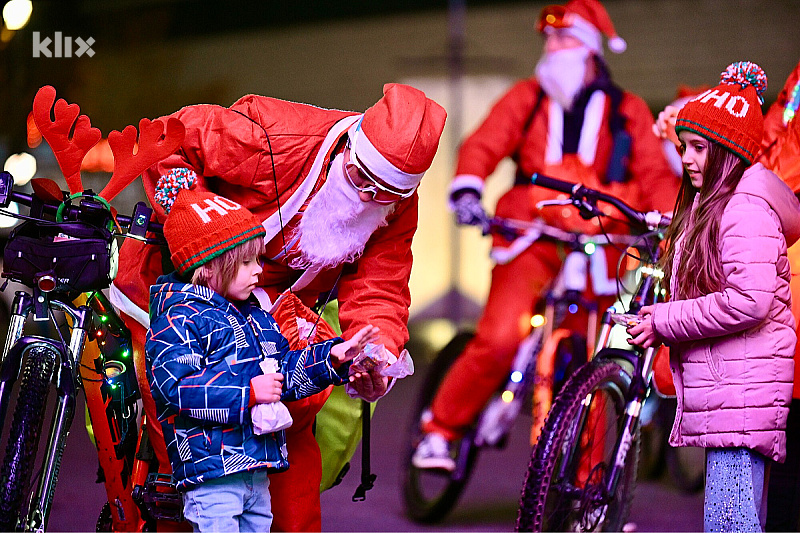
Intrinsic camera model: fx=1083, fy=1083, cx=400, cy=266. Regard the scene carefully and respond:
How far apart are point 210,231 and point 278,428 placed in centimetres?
48

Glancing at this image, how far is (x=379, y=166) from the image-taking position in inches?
109

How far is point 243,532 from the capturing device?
2617 mm

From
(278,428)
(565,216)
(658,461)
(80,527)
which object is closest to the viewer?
(278,428)

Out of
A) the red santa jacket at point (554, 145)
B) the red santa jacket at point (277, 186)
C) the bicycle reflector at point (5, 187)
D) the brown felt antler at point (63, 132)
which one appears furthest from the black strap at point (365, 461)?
the red santa jacket at point (554, 145)

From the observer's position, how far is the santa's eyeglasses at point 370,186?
2805 mm

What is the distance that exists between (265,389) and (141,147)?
0.83 meters

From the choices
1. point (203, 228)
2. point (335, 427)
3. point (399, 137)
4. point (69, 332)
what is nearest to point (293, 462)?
point (335, 427)

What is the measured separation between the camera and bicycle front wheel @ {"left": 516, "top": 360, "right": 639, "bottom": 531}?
3.12 meters

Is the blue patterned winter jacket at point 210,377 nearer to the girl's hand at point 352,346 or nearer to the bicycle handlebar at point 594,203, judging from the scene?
the girl's hand at point 352,346

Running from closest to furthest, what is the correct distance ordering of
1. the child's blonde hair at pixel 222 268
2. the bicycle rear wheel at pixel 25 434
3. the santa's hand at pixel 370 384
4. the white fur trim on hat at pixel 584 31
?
the child's blonde hair at pixel 222 268 < the santa's hand at pixel 370 384 < the bicycle rear wheel at pixel 25 434 < the white fur trim on hat at pixel 584 31

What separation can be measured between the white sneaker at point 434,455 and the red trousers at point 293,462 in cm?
138

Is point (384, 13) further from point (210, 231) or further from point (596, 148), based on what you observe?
point (210, 231)

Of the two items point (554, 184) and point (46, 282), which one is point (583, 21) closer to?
point (554, 184)

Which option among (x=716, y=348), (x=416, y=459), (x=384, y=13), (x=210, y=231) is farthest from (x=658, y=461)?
(x=384, y=13)
